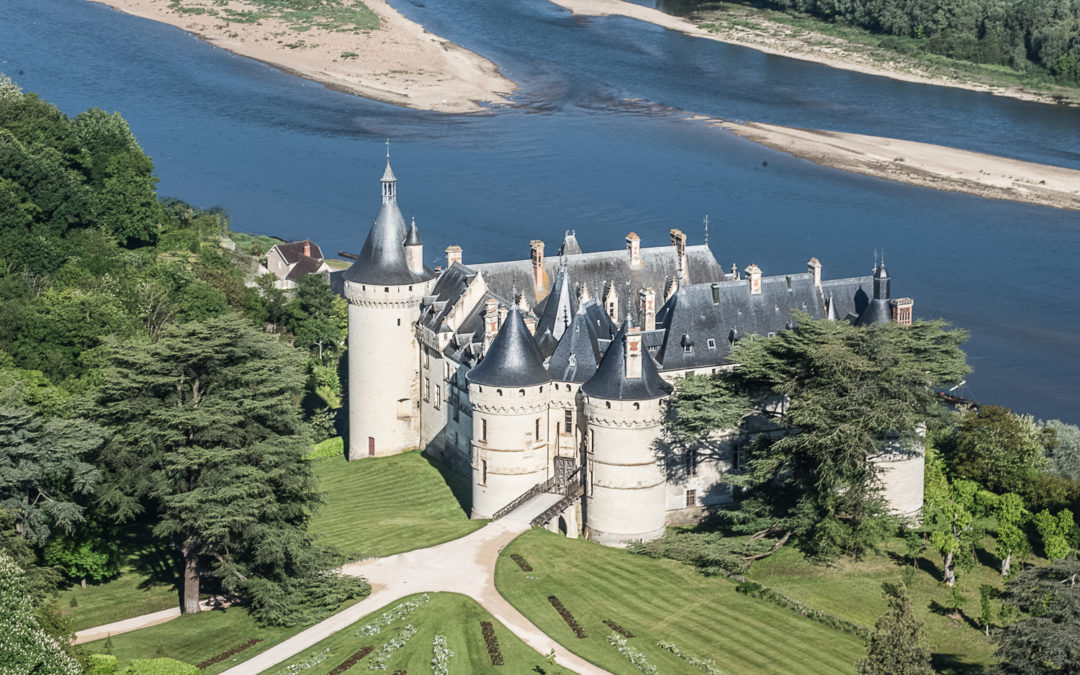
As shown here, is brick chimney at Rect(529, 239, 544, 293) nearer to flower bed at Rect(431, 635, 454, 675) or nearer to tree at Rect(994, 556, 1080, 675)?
flower bed at Rect(431, 635, 454, 675)

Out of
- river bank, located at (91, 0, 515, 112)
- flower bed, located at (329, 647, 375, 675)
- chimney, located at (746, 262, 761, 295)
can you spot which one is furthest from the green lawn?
river bank, located at (91, 0, 515, 112)

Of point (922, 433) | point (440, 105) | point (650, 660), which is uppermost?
point (440, 105)

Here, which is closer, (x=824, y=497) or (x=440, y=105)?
(x=824, y=497)

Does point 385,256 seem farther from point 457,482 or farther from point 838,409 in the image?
point 838,409

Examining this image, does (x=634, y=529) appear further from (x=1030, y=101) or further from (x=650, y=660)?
(x=1030, y=101)

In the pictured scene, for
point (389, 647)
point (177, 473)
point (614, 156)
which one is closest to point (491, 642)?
point (389, 647)

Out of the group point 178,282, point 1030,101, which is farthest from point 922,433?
point 1030,101

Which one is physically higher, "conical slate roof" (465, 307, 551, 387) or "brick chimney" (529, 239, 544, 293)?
"brick chimney" (529, 239, 544, 293)
